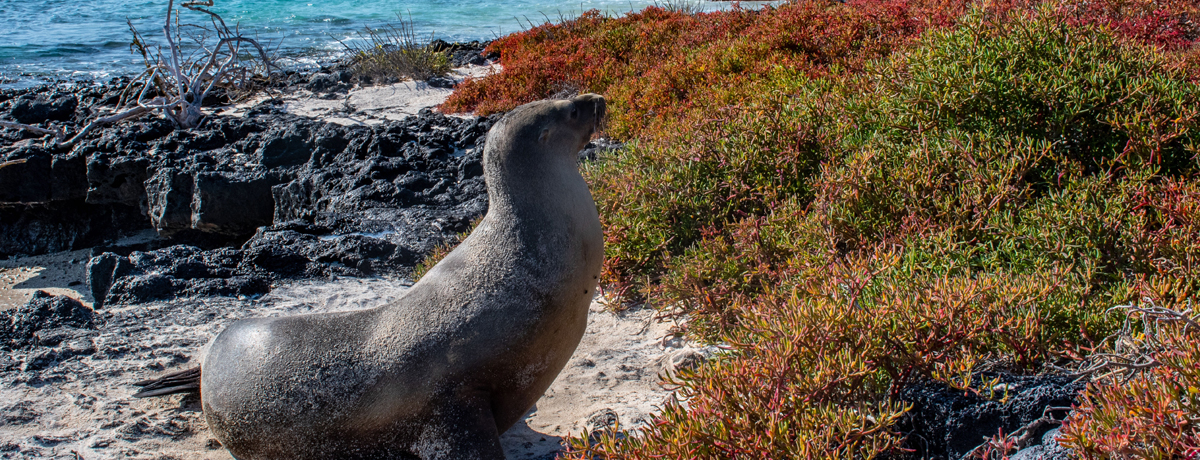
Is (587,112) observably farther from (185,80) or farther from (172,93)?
(172,93)

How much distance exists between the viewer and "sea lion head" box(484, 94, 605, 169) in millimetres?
2975

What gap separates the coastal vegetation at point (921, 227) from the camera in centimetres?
225

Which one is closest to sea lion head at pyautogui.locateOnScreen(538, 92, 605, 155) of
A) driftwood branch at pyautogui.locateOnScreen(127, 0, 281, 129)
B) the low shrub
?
the low shrub

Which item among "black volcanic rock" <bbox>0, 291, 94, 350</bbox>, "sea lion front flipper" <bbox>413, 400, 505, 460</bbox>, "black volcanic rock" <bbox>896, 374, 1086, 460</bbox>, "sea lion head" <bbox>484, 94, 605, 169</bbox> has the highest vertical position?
"sea lion head" <bbox>484, 94, 605, 169</bbox>

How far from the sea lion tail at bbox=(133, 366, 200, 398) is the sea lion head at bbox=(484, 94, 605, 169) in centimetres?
172

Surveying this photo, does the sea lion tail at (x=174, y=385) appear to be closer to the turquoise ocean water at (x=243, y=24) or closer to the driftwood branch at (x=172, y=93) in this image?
the driftwood branch at (x=172, y=93)

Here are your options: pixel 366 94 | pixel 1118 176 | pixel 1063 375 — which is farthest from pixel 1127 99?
pixel 366 94

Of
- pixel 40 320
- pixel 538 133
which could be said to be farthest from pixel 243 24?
pixel 538 133

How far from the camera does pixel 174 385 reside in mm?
3439

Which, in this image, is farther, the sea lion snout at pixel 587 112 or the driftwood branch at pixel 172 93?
the driftwood branch at pixel 172 93

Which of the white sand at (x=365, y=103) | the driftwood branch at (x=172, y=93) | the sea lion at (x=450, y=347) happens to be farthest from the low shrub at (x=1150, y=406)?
the white sand at (x=365, y=103)

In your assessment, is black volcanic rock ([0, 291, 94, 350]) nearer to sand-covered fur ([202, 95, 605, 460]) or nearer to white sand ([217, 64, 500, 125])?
sand-covered fur ([202, 95, 605, 460])

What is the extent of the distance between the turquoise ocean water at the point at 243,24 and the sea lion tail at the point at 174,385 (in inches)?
432

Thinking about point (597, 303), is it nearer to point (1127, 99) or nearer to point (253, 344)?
point (253, 344)
